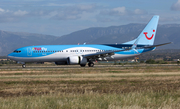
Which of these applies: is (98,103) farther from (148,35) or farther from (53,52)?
(148,35)

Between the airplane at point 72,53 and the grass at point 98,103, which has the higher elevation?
the airplane at point 72,53

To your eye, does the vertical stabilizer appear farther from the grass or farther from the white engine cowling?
the grass

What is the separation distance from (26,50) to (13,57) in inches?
103

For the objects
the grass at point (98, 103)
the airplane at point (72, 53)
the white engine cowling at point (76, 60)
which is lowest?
the grass at point (98, 103)

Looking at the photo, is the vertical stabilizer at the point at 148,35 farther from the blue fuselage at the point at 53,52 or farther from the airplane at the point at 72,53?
the blue fuselage at the point at 53,52

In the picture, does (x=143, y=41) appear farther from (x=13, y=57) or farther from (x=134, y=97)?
→ (x=134, y=97)

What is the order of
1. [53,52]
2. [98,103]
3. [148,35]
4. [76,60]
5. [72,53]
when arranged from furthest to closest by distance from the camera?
1. [148,35]
2. [72,53]
3. [53,52]
4. [76,60]
5. [98,103]

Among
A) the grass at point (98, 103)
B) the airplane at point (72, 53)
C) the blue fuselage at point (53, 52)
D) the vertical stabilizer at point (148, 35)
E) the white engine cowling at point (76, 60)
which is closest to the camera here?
the grass at point (98, 103)

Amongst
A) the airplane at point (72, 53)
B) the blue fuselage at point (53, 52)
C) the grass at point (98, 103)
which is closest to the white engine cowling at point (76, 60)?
the airplane at point (72, 53)

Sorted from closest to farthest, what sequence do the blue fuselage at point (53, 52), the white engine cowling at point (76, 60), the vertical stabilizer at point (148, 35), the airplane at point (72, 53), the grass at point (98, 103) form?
1. the grass at point (98, 103)
2. the white engine cowling at point (76, 60)
3. the airplane at point (72, 53)
4. the blue fuselage at point (53, 52)
5. the vertical stabilizer at point (148, 35)

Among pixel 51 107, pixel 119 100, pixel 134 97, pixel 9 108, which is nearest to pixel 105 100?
pixel 119 100

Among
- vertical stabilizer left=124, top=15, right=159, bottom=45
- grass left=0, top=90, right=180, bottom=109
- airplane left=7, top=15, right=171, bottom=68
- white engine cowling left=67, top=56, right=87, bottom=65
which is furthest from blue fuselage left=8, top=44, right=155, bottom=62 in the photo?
grass left=0, top=90, right=180, bottom=109

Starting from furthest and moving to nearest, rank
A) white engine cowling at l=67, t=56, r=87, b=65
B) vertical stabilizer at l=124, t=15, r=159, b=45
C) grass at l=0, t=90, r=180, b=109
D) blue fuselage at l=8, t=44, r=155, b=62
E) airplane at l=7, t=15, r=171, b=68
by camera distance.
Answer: vertical stabilizer at l=124, t=15, r=159, b=45, blue fuselage at l=8, t=44, r=155, b=62, airplane at l=7, t=15, r=171, b=68, white engine cowling at l=67, t=56, r=87, b=65, grass at l=0, t=90, r=180, b=109

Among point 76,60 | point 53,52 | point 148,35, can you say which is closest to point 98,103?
point 76,60
